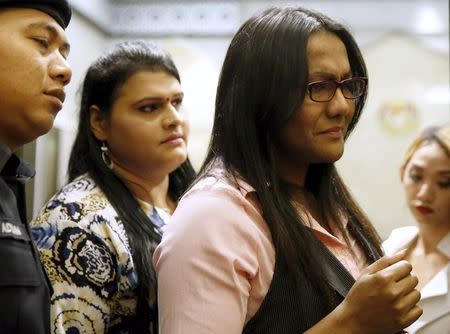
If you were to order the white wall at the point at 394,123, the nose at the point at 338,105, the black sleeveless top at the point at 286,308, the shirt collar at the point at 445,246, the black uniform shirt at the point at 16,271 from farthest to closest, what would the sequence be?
1. the white wall at the point at 394,123
2. the shirt collar at the point at 445,246
3. the nose at the point at 338,105
4. the black sleeveless top at the point at 286,308
5. the black uniform shirt at the point at 16,271

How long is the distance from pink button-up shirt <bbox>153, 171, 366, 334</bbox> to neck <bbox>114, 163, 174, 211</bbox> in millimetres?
589

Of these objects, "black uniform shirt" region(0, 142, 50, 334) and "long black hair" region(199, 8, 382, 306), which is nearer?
"black uniform shirt" region(0, 142, 50, 334)

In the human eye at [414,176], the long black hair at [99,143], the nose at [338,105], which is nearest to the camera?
the nose at [338,105]

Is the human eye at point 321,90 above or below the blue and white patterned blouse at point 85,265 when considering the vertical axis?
above

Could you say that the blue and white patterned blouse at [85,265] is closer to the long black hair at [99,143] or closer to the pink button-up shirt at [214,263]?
the long black hair at [99,143]

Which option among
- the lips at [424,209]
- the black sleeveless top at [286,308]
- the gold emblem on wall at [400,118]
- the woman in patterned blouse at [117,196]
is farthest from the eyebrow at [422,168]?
the black sleeveless top at [286,308]

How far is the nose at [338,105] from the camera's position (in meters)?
1.05

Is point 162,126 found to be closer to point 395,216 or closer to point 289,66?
point 289,66

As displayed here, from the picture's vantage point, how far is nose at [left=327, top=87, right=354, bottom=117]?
1.05m

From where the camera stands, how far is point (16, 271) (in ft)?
2.81

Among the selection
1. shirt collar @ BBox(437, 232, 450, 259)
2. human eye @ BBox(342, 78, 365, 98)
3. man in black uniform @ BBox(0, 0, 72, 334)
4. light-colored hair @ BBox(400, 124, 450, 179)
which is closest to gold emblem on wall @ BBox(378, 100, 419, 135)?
light-colored hair @ BBox(400, 124, 450, 179)

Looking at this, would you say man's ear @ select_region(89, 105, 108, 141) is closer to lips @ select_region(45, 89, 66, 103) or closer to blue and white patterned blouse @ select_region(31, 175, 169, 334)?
blue and white patterned blouse @ select_region(31, 175, 169, 334)

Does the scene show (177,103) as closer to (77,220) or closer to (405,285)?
(77,220)

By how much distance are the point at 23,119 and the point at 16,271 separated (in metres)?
0.24
